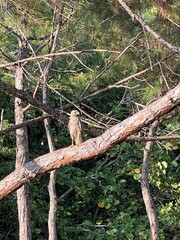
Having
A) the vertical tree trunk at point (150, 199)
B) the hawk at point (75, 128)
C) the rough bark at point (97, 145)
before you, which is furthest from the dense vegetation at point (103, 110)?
the rough bark at point (97, 145)

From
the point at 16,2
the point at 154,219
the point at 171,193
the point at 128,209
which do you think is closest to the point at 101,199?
the point at 128,209

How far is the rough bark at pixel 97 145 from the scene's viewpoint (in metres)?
3.74

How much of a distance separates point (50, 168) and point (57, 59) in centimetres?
325

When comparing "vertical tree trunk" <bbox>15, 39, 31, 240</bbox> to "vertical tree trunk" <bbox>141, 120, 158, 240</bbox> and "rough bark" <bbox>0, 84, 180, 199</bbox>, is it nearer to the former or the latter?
"vertical tree trunk" <bbox>141, 120, 158, 240</bbox>

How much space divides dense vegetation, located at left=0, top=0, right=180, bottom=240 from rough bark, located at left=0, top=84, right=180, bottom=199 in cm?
195

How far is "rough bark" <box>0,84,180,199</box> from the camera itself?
12.3 ft

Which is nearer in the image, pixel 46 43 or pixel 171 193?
pixel 46 43

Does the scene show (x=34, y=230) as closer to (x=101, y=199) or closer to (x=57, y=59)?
(x=101, y=199)

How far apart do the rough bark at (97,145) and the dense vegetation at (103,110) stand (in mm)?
1951

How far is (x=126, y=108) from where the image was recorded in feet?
29.0

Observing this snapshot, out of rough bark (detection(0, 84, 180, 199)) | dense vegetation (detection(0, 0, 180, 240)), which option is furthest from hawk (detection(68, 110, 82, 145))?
dense vegetation (detection(0, 0, 180, 240))

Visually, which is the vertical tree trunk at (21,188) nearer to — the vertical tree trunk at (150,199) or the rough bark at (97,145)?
the vertical tree trunk at (150,199)

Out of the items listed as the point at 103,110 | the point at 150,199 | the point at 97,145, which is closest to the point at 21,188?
the point at 150,199

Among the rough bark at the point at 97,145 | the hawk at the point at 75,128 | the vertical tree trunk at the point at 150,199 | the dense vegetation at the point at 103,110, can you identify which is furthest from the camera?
the vertical tree trunk at the point at 150,199
